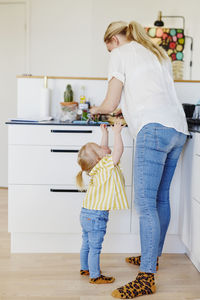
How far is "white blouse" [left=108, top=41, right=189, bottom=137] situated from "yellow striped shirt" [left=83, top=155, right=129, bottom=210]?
0.82ft

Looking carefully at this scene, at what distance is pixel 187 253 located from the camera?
2.65m

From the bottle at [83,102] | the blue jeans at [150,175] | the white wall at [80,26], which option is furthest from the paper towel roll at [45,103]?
the white wall at [80,26]

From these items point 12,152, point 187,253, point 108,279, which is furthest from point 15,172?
point 187,253

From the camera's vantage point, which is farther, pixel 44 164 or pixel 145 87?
pixel 44 164

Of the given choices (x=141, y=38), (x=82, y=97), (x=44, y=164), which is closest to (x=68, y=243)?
(x=44, y=164)

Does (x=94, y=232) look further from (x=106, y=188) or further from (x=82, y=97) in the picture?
(x=82, y=97)

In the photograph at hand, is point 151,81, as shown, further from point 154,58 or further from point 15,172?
point 15,172

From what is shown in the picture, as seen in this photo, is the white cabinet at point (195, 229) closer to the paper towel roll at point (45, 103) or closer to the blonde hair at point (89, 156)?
the blonde hair at point (89, 156)

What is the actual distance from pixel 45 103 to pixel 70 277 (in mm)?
1265

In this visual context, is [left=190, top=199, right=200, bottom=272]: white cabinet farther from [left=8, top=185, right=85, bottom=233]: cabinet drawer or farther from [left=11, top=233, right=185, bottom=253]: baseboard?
[left=8, top=185, right=85, bottom=233]: cabinet drawer

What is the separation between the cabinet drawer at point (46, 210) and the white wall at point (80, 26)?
2.52 metres

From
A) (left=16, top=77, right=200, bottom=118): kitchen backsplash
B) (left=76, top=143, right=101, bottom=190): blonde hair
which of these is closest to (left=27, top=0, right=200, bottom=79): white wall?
(left=16, top=77, right=200, bottom=118): kitchen backsplash

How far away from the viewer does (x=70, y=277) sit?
2230mm

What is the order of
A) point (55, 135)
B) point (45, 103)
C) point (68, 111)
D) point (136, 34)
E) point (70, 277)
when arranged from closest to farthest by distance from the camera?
point (136, 34) → point (70, 277) → point (55, 135) → point (68, 111) → point (45, 103)
